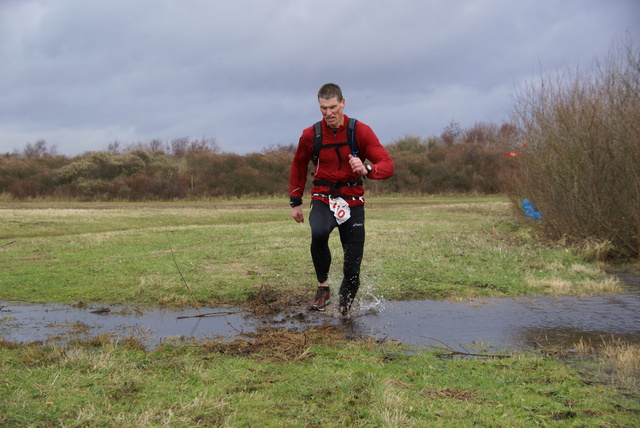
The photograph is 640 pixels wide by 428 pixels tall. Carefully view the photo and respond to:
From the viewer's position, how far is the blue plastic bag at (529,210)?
17.2m

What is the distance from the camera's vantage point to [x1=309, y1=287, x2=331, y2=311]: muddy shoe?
24.0 ft

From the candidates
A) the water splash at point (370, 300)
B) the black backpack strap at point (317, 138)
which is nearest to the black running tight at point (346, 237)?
the water splash at point (370, 300)

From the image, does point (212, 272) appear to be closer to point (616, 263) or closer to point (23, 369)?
point (23, 369)

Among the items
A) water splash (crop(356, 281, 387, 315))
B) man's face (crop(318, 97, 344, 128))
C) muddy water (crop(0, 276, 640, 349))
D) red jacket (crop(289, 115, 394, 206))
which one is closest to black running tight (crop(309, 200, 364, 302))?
red jacket (crop(289, 115, 394, 206))

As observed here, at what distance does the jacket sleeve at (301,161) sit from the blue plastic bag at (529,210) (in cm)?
1110

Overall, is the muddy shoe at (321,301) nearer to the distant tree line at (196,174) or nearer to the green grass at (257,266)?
the green grass at (257,266)

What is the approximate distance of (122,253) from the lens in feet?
41.7

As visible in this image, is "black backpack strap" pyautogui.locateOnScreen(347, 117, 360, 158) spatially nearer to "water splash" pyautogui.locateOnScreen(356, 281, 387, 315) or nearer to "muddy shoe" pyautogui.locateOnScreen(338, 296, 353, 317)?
"muddy shoe" pyautogui.locateOnScreen(338, 296, 353, 317)

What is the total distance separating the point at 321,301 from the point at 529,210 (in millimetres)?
12037

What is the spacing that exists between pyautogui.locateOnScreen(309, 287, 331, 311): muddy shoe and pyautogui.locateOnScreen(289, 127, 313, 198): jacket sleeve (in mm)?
1211

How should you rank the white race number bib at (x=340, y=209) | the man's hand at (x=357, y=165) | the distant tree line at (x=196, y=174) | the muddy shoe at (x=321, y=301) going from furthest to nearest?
the distant tree line at (x=196, y=174) < the muddy shoe at (x=321, y=301) < the white race number bib at (x=340, y=209) < the man's hand at (x=357, y=165)

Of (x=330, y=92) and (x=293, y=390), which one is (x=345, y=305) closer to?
(x=330, y=92)

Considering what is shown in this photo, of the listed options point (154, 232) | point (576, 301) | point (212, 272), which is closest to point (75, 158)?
point (154, 232)

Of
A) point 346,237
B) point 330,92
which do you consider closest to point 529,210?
point 346,237
